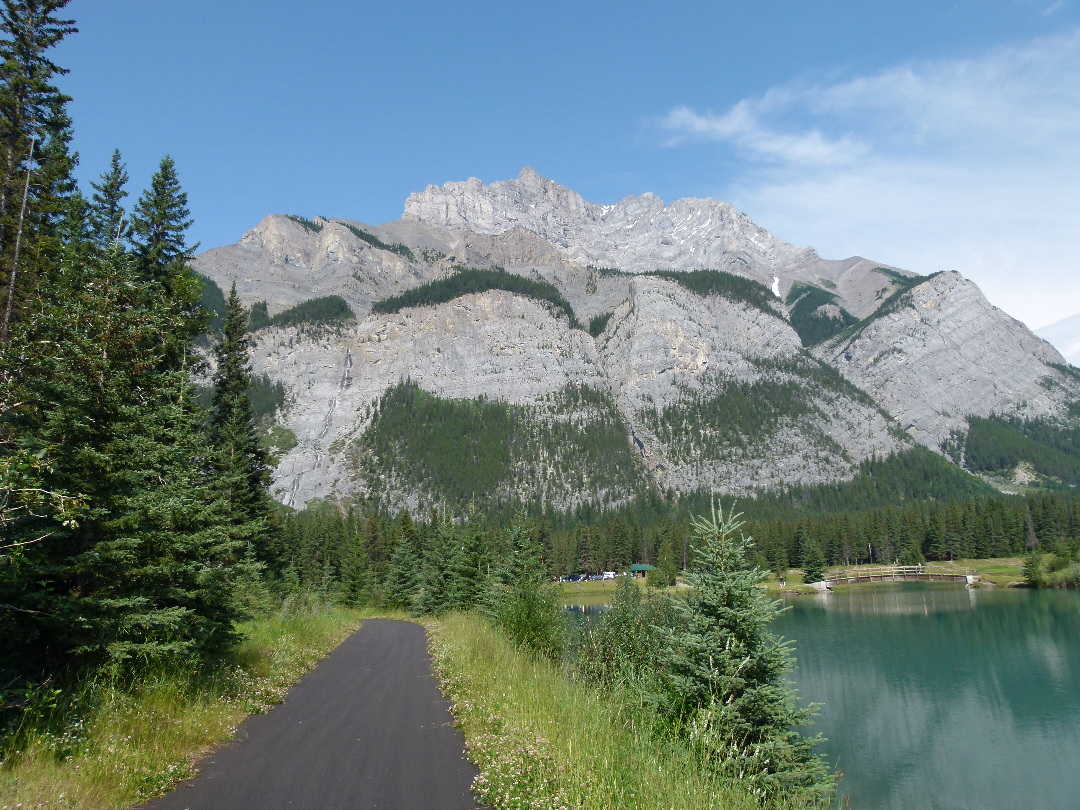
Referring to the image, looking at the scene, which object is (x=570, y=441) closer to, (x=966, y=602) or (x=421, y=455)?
(x=421, y=455)

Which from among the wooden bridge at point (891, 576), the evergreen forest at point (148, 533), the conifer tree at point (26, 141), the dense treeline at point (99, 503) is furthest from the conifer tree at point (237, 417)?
the wooden bridge at point (891, 576)

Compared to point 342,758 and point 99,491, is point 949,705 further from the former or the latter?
point 99,491

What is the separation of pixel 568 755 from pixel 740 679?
10.1 feet

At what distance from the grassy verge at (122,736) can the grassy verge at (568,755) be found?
3964mm

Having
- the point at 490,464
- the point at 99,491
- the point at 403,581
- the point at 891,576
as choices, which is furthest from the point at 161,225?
the point at 490,464

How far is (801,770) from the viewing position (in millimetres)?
9141

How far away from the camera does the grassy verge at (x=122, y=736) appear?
656 centimetres

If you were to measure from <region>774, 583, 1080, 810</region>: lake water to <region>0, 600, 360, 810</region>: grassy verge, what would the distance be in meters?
13.8

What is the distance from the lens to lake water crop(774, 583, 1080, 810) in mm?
21500

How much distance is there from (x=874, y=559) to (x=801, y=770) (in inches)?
5422

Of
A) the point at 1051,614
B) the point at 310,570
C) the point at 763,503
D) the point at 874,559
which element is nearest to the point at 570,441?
the point at 763,503

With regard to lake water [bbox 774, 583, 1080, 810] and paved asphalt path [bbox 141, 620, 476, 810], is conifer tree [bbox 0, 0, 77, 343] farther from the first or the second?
lake water [bbox 774, 583, 1080, 810]

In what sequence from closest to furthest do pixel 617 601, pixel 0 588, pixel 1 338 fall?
pixel 0 588 → pixel 617 601 → pixel 1 338

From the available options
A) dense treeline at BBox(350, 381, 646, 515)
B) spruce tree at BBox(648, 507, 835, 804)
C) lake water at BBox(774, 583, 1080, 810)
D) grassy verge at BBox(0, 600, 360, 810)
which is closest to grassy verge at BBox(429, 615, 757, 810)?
spruce tree at BBox(648, 507, 835, 804)
